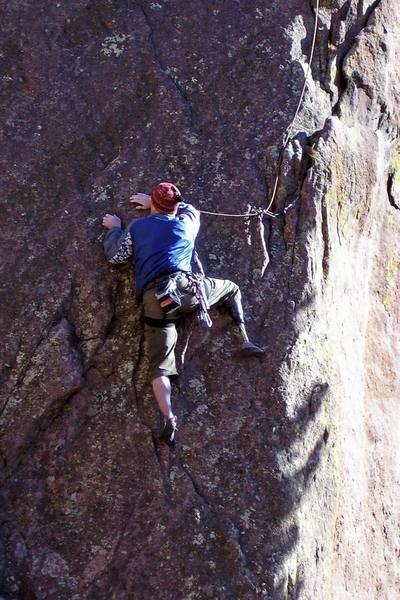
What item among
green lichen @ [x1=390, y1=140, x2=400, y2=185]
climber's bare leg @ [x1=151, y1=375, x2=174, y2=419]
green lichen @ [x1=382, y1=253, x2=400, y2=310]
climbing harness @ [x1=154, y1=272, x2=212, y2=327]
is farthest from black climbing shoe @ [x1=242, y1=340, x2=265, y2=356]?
green lichen @ [x1=390, y1=140, x2=400, y2=185]

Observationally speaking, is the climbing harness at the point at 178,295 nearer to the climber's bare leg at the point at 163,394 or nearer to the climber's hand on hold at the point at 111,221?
the climber's bare leg at the point at 163,394

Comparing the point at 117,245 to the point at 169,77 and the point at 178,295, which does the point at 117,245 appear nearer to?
the point at 178,295

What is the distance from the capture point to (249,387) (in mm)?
Answer: 7773

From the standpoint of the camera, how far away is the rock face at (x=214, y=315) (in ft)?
24.2

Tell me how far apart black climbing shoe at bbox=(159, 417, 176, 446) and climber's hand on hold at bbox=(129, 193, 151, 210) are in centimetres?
191

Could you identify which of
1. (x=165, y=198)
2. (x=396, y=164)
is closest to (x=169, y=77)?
(x=165, y=198)

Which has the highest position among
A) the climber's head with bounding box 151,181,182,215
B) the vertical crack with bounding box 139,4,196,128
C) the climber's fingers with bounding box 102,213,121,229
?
the vertical crack with bounding box 139,4,196,128

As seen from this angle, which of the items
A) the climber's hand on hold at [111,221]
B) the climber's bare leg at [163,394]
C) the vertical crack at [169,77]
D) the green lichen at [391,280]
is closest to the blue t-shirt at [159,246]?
the climber's hand on hold at [111,221]

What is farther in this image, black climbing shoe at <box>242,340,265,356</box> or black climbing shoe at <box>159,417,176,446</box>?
black climbing shoe at <box>242,340,265,356</box>

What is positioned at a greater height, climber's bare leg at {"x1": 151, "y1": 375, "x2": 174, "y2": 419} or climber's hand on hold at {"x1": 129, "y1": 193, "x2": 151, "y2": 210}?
climber's hand on hold at {"x1": 129, "y1": 193, "x2": 151, "y2": 210}

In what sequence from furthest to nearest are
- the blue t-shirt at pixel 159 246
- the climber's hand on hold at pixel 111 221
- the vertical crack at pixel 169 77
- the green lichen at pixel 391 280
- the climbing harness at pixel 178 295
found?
the green lichen at pixel 391 280 < the vertical crack at pixel 169 77 < the climber's hand on hold at pixel 111 221 < the blue t-shirt at pixel 159 246 < the climbing harness at pixel 178 295

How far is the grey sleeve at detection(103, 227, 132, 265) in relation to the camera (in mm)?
7855

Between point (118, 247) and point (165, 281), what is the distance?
21.6 inches

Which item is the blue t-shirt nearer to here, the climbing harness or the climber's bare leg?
the climbing harness
